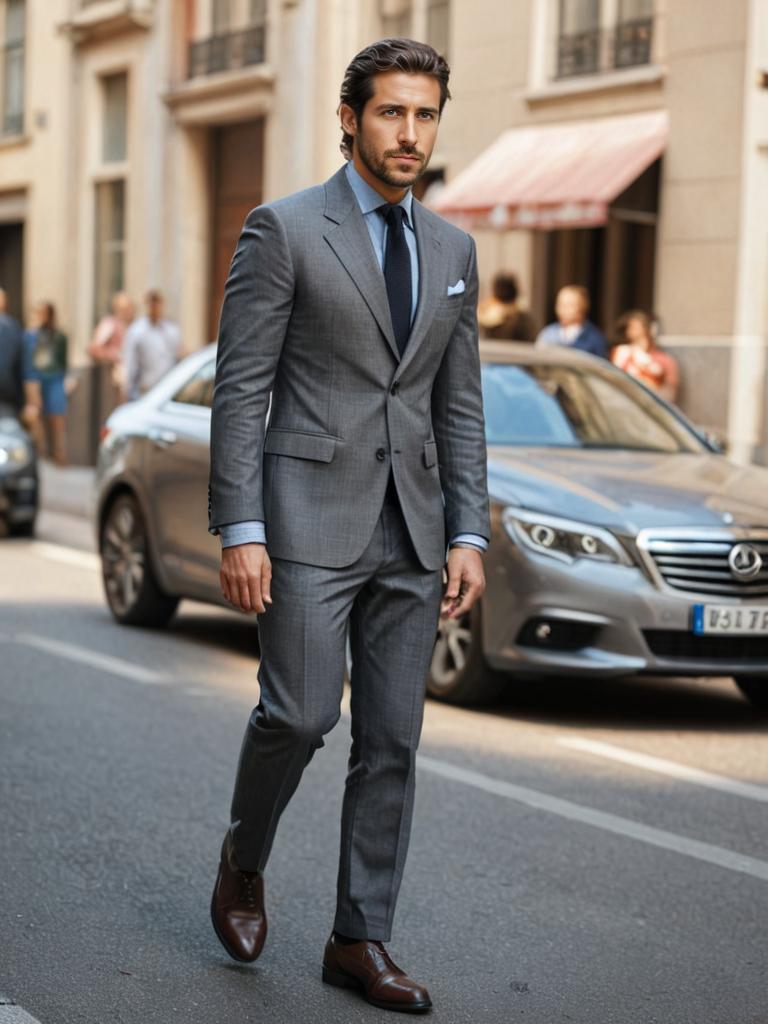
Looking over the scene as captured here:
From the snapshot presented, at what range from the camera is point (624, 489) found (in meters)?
7.71

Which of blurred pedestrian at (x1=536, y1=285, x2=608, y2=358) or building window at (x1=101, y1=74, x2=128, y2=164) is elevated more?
building window at (x1=101, y1=74, x2=128, y2=164)

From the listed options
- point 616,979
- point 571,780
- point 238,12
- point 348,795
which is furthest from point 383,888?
point 238,12

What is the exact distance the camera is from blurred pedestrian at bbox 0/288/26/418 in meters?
15.7

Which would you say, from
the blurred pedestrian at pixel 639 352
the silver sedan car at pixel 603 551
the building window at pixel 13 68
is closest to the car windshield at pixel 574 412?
the silver sedan car at pixel 603 551

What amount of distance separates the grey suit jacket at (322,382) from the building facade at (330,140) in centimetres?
1100

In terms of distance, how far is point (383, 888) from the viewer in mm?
4133

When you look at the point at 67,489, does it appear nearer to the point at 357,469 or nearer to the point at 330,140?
the point at 330,140

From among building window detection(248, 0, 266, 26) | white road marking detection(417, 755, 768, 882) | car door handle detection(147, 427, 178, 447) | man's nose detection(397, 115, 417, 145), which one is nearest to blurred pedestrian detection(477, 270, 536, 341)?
car door handle detection(147, 427, 178, 447)

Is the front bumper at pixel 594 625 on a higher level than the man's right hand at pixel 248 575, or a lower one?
lower

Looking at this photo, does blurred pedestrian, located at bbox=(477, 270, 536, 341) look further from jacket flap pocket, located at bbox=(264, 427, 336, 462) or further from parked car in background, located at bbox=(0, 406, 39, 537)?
jacket flap pocket, located at bbox=(264, 427, 336, 462)

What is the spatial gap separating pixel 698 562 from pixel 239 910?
355 centimetres

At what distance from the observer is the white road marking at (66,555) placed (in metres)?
13.2

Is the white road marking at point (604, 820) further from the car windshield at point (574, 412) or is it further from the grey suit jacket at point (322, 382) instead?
the car windshield at point (574, 412)

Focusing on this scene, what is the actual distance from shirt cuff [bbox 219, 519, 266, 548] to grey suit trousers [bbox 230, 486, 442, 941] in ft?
0.30
